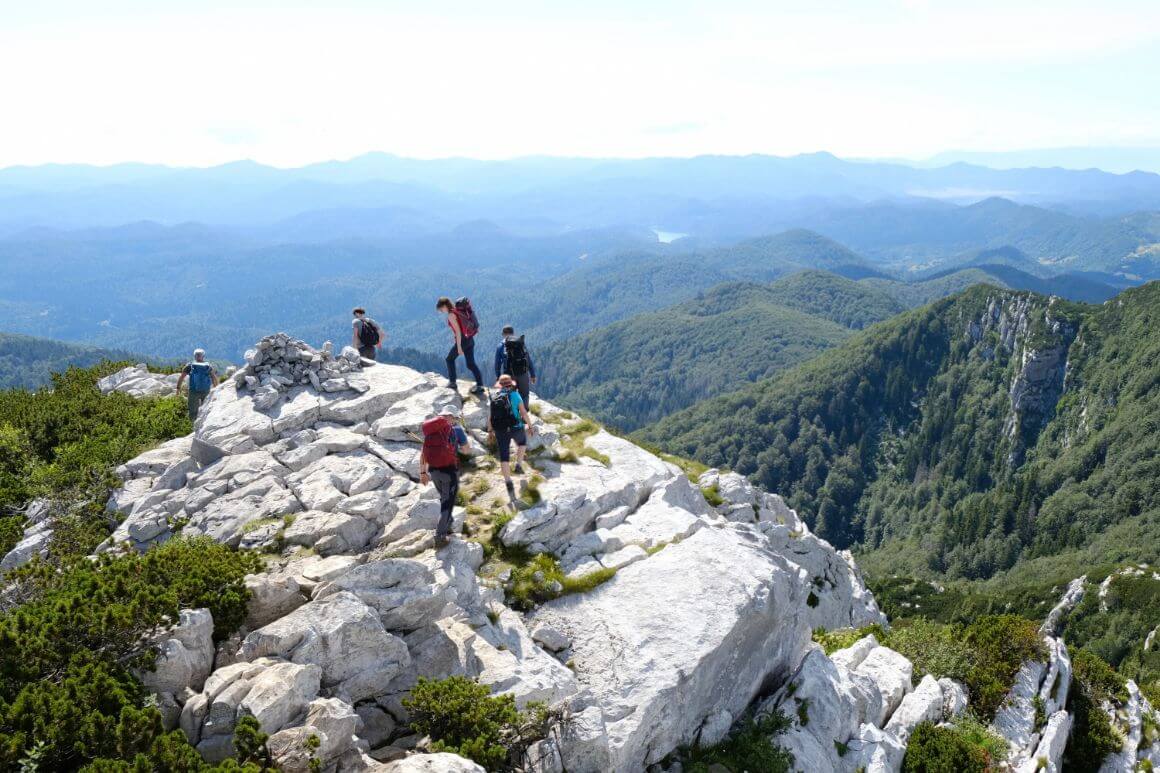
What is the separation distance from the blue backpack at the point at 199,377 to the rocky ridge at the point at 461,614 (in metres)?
2.11

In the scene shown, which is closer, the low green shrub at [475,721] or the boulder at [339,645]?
the low green shrub at [475,721]

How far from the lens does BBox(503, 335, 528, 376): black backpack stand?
22422mm

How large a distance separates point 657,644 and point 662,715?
153 cm

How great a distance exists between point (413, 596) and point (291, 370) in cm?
1438

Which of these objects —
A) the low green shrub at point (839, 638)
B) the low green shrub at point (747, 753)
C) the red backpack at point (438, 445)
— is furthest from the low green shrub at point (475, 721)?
the low green shrub at point (839, 638)

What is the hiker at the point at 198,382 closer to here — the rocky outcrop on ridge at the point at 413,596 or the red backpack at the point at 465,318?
the rocky outcrop on ridge at the point at 413,596

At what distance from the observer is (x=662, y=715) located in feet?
46.4

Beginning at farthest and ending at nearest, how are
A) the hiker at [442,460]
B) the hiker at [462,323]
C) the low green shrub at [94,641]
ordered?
1. the hiker at [462,323]
2. the hiker at [442,460]
3. the low green shrub at [94,641]

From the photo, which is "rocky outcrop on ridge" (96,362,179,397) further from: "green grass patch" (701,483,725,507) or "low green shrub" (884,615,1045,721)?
"low green shrub" (884,615,1045,721)

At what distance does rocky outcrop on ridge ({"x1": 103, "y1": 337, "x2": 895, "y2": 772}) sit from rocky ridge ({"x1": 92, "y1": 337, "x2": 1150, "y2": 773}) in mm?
50

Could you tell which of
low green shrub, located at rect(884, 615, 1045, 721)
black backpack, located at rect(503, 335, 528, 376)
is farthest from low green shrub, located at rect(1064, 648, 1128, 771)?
black backpack, located at rect(503, 335, 528, 376)

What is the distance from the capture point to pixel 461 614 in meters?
15.0

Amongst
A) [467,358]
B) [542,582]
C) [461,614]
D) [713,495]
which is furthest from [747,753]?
[713,495]

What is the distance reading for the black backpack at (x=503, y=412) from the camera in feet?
63.1
